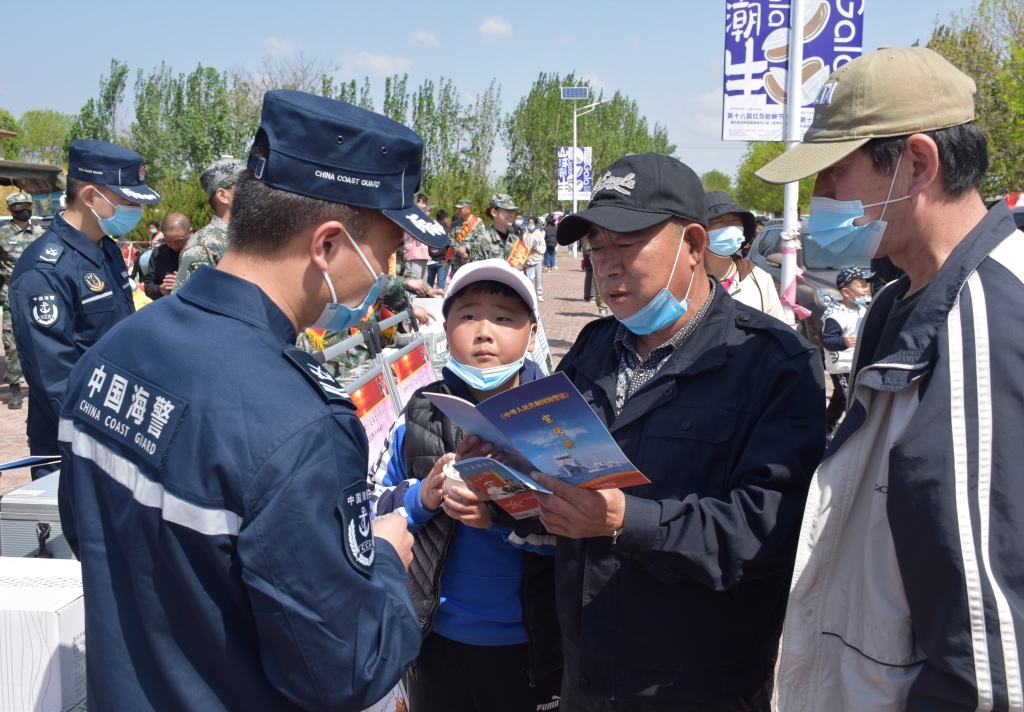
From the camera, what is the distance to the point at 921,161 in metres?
1.66

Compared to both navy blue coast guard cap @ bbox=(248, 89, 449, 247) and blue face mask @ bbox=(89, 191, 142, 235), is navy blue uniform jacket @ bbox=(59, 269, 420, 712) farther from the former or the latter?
blue face mask @ bbox=(89, 191, 142, 235)

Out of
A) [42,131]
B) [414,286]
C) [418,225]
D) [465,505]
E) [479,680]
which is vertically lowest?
[479,680]

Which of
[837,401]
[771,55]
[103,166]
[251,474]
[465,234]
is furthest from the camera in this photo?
[465,234]

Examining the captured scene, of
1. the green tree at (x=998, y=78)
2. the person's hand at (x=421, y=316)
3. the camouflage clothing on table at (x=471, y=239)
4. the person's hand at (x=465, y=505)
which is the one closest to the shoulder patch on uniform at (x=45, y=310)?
the person's hand at (x=421, y=316)

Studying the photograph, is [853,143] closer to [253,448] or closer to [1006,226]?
[1006,226]

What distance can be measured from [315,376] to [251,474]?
0.22 meters

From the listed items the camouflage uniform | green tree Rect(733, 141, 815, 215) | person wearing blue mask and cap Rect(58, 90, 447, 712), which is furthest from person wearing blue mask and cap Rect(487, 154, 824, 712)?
green tree Rect(733, 141, 815, 215)

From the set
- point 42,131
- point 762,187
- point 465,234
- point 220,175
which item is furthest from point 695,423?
point 42,131

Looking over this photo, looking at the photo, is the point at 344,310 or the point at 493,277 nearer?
the point at 344,310

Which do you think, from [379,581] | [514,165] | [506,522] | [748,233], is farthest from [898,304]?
[514,165]

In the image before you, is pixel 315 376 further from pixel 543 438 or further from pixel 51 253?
pixel 51 253

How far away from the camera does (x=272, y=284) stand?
1520mm

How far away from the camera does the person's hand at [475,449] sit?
6.75ft

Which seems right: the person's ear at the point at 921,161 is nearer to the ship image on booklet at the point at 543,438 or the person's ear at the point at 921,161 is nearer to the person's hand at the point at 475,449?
the ship image on booklet at the point at 543,438
